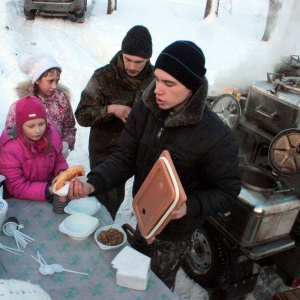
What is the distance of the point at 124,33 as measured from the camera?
482 inches

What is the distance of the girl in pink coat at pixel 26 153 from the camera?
2.69 m

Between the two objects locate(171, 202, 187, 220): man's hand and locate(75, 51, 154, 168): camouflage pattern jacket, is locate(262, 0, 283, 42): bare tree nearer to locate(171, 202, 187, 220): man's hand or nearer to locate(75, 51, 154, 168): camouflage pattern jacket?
locate(75, 51, 154, 168): camouflage pattern jacket

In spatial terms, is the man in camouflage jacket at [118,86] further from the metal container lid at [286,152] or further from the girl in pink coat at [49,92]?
the metal container lid at [286,152]

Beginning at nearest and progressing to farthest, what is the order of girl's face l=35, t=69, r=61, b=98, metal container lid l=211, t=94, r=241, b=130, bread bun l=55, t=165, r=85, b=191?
bread bun l=55, t=165, r=85, b=191 < girl's face l=35, t=69, r=61, b=98 < metal container lid l=211, t=94, r=241, b=130

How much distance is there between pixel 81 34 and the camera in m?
12.3

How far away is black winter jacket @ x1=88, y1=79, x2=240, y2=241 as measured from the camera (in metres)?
2.17

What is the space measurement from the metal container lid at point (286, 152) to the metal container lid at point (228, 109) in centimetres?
82

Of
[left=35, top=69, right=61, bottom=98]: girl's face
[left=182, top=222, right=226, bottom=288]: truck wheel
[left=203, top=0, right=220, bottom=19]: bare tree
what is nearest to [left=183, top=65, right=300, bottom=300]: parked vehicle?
[left=182, top=222, right=226, bottom=288]: truck wheel

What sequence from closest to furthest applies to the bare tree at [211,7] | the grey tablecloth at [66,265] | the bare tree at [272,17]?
the grey tablecloth at [66,265]
the bare tree at [272,17]
the bare tree at [211,7]

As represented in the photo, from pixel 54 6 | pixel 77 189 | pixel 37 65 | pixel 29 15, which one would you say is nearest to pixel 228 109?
pixel 37 65

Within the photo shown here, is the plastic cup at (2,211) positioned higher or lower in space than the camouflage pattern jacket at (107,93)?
lower

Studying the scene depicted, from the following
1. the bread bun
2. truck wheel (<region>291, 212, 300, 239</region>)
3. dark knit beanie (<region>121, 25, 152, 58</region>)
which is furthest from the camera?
truck wheel (<region>291, 212, 300, 239</region>)

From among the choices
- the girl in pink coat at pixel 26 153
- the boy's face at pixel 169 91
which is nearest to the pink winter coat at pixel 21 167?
the girl in pink coat at pixel 26 153

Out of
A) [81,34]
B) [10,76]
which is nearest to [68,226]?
[10,76]
